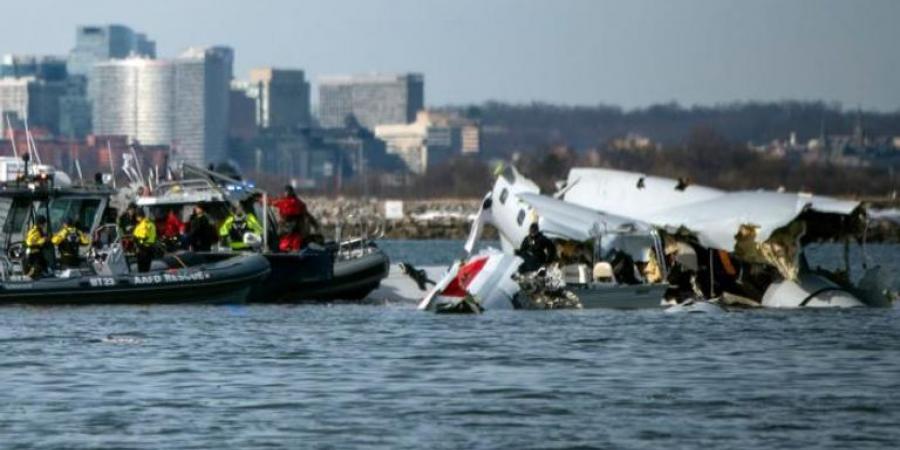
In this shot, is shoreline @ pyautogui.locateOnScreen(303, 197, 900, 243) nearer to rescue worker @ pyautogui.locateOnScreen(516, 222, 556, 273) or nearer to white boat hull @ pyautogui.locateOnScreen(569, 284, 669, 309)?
rescue worker @ pyautogui.locateOnScreen(516, 222, 556, 273)

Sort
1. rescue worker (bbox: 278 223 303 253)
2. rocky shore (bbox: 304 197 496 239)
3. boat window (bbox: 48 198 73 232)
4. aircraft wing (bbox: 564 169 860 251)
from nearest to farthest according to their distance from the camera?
boat window (bbox: 48 198 73 232), aircraft wing (bbox: 564 169 860 251), rescue worker (bbox: 278 223 303 253), rocky shore (bbox: 304 197 496 239)

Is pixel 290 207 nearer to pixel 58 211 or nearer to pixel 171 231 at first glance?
pixel 171 231

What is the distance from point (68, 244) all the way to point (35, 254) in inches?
26.7

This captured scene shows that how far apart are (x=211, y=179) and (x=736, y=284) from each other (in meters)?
9.85

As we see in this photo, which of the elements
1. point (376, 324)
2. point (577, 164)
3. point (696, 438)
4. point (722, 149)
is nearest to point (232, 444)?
point (696, 438)

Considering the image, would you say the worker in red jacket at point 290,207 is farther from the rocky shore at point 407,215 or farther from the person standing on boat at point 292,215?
the rocky shore at point 407,215

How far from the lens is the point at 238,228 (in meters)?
46.6

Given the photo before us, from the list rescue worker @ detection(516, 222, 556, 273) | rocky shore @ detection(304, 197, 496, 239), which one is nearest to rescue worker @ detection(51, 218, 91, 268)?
rescue worker @ detection(516, 222, 556, 273)

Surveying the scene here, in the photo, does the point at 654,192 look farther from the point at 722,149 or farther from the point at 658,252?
the point at 722,149

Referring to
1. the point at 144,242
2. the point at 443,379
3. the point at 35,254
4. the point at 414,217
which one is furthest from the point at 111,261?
the point at 414,217

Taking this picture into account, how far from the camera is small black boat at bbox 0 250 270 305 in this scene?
135 feet

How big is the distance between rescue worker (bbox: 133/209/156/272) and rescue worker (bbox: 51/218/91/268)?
0.99 m

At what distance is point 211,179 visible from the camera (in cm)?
4759

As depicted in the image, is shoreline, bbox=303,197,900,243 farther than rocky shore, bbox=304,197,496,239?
No
